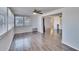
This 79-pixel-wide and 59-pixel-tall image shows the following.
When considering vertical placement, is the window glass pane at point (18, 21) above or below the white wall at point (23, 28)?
above

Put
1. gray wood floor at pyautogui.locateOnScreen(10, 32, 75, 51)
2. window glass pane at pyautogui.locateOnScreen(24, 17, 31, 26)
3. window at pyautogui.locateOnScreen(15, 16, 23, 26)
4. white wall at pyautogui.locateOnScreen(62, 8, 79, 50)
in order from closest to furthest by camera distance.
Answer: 1. white wall at pyautogui.locateOnScreen(62, 8, 79, 50)
2. gray wood floor at pyautogui.locateOnScreen(10, 32, 75, 51)
3. window at pyautogui.locateOnScreen(15, 16, 23, 26)
4. window glass pane at pyautogui.locateOnScreen(24, 17, 31, 26)

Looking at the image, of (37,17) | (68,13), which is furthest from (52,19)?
(68,13)

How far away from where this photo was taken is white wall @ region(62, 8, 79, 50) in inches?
154

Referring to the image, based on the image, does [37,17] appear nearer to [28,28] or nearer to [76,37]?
[28,28]

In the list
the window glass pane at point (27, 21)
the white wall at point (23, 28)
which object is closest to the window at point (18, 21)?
the white wall at point (23, 28)

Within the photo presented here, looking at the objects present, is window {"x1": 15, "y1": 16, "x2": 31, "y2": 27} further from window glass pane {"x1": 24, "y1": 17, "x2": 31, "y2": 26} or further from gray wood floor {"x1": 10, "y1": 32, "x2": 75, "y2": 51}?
gray wood floor {"x1": 10, "y1": 32, "x2": 75, "y2": 51}

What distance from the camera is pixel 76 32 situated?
397cm

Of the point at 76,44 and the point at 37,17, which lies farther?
the point at 37,17

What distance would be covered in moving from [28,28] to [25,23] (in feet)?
2.59

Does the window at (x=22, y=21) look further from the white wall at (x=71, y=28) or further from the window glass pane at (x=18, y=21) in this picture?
the white wall at (x=71, y=28)

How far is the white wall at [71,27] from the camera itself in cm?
392

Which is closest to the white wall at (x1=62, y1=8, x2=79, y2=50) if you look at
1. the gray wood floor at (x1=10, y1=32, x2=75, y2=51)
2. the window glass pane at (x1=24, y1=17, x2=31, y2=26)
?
the gray wood floor at (x1=10, y1=32, x2=75, y2=51)

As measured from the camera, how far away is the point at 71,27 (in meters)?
4.31
